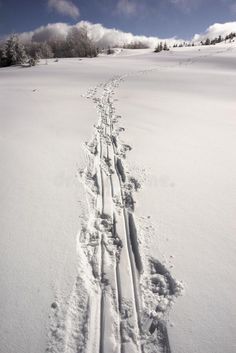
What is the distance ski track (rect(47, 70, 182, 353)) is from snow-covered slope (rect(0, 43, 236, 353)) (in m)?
0.03

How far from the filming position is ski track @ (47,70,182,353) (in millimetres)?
2197

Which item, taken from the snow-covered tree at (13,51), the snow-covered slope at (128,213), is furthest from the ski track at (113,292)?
the snow-covered tree at (13,51)

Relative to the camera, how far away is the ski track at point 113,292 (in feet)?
7.21

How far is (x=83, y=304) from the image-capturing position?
2459 millimetres

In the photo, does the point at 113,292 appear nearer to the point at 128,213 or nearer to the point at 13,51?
the point at 128,213

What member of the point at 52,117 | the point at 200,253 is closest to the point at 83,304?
the point at 200,253

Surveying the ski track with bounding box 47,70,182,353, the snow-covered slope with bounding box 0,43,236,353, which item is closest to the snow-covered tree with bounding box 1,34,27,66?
the snow-covered slope with bounding box 0,43,236,353

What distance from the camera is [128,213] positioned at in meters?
3.63

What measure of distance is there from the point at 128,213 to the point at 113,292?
1260 mm

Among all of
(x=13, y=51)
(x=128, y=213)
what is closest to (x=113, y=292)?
(x=128, y=213)

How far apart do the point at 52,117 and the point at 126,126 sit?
7.18ft

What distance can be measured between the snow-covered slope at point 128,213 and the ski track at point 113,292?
3cm

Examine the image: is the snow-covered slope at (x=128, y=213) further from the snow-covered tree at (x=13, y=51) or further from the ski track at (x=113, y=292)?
the snow-covered tree at (x=13, y=51)

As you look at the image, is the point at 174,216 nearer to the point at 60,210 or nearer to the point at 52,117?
the point at 60,210
